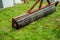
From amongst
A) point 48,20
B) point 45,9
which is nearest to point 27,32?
point 48,20

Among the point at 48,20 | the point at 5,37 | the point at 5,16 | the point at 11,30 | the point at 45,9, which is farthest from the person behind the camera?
the point at 5,16

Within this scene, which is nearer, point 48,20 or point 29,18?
point 29,18

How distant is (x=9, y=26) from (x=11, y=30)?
1.64 ft

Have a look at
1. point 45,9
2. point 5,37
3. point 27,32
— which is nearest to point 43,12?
point 45,9

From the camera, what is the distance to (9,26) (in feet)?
21.7

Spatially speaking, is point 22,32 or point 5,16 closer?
point 22,32

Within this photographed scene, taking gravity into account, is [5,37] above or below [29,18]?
below

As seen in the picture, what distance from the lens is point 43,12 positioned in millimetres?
7344

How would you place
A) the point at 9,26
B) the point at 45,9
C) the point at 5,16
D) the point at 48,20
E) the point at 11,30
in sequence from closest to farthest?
the point at 11,30, the point at 9,26, the point at 48,20, the point at 45,9, the point at 5,16

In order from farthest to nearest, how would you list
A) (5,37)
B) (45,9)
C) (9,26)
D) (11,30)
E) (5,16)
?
(5,16) → (45,9) → (9,26) → (11,30) → (5,37)

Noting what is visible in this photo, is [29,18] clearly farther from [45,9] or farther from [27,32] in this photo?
[45,9]

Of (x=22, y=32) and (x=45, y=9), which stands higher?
(x=45, y=9)

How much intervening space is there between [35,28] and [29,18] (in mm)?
588

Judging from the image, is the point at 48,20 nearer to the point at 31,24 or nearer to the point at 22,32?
the point at 31,24
